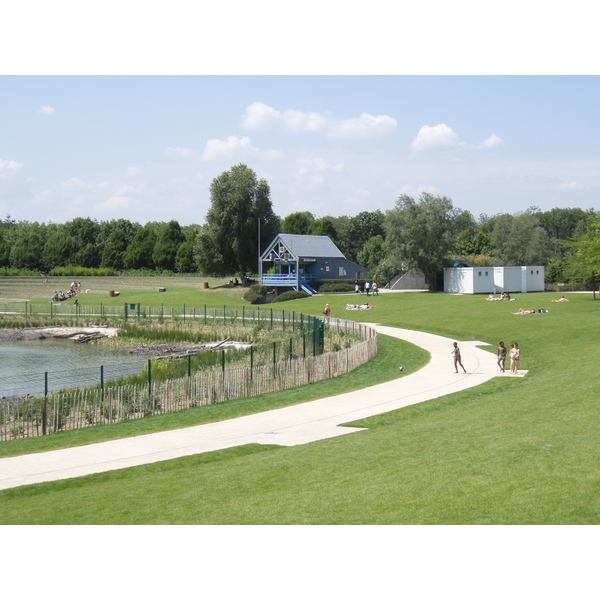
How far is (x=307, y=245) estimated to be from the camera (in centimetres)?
8538

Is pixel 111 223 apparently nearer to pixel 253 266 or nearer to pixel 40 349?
pixel 253 266

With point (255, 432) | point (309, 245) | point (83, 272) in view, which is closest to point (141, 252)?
point (83, 272)

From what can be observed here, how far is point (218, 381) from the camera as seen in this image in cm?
2431

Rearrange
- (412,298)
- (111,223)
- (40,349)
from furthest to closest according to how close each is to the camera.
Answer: (111,223) < (412,298) < (40,349)

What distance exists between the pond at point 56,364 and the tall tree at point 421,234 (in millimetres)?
39048

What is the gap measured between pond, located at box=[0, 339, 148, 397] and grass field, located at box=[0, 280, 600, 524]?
31.1ft

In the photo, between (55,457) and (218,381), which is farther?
(218,381)

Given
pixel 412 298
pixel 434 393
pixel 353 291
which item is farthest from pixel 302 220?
pixel 434 393

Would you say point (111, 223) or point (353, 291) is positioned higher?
point (111, 223)

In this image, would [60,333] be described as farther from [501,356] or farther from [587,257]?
[587,257]

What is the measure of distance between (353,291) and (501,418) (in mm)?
61809

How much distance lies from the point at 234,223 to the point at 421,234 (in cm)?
2681

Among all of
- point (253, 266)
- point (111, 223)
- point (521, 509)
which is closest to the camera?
point (521, 509)

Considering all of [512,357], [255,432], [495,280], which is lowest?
[255,432]
